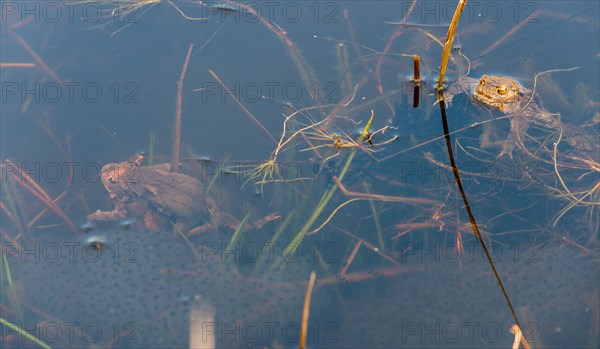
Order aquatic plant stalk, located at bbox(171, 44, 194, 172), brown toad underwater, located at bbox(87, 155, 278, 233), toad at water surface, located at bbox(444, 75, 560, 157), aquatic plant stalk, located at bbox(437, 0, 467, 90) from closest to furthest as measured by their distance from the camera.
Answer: aquatic plant stalk, located at bbox(437, 0, 467, 90)
brown toad underwater, located at bbox(87, 155, 278, 233)
toad at water surface, located at bbox(444, 75, 560, 157)
aquatic plant stalk, located at bbox(171, 44, 194, 172)

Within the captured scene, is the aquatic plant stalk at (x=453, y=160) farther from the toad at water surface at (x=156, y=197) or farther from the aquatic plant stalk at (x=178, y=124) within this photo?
the aquatic plant stalk at (x=178, y=124)

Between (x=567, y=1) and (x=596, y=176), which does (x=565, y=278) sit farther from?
(x=567, y=1)

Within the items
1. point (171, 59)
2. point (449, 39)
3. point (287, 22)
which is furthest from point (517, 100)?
point (171, 59)

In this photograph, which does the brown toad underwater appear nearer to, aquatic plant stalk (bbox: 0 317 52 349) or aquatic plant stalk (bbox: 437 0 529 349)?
aquatic plant stalk (bbox: 0 317 52 349)

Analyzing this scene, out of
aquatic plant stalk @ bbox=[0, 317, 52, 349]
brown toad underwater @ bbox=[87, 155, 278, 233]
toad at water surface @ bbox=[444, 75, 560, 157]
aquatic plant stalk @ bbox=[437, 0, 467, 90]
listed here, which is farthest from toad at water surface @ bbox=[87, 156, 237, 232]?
toad at water surface @ bbox=[444, 75, 560, 157]

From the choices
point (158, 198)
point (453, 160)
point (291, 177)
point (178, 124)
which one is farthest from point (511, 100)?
point (158, 198)

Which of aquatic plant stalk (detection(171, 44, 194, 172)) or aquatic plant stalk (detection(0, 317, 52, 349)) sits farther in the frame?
aquatic plant stalk (detection(171, 44, 194, 172))
